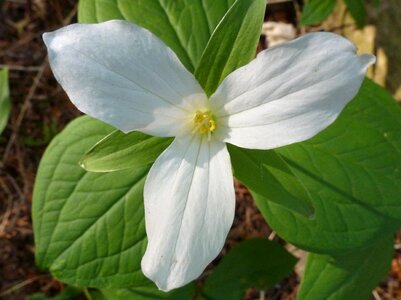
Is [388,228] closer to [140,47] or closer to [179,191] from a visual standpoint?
[179,191]

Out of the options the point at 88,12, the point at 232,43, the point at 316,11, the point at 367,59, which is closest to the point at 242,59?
the point at 232,43

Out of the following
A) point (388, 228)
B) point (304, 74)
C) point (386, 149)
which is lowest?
point (388, 228)

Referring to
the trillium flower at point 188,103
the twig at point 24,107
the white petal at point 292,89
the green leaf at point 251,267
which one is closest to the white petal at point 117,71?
the trillium flower at point 188,103

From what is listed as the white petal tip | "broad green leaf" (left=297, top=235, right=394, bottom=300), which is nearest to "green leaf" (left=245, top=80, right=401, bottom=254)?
"broad green leaf" (left=297, top=235, right=394, bottom=300)

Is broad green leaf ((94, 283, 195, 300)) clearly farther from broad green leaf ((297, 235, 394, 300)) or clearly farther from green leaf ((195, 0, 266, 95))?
green leaf ((195, 0, 266, 95))

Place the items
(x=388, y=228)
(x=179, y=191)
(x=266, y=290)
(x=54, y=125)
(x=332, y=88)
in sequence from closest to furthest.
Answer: (x=332, y=88), (x=179, y=191), (x=388, y=228), (x=266, y=290), (x=54, y=125)

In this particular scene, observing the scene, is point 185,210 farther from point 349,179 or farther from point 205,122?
point 349,179

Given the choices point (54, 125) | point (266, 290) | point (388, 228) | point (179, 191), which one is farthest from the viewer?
point (54, 125)

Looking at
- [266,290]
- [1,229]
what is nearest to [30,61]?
[1,229]
